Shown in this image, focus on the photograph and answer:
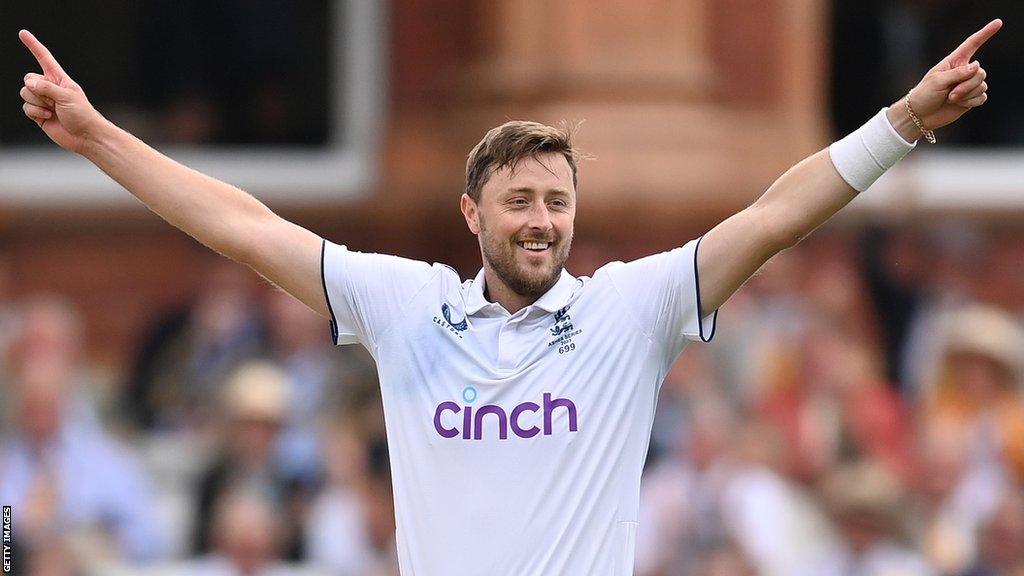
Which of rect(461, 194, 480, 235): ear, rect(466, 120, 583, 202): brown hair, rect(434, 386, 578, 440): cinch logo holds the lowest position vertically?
rect(434, 386, 578, 440): cinch logo

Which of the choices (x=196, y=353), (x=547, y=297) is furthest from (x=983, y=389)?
(x=547, y=297)

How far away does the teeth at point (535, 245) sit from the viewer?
468 centimetres

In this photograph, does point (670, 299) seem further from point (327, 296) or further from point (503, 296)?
point (327, 296)

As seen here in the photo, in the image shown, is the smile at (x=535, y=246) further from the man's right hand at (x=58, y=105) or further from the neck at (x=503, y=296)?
the man's right hand at (x=58, y=105)

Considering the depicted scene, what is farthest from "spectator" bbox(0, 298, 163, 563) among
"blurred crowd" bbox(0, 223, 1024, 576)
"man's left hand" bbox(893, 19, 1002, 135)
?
"man's left hand" bbox(893, 19, 1002, 135)

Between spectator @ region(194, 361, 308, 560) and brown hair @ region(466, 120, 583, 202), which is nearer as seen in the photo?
brown hair @ region(466, 120, 583, 202)

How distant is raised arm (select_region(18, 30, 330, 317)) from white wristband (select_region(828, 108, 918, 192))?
4.29ft

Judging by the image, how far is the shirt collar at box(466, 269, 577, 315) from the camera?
4719mm

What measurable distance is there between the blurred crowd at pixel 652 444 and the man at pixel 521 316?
3.86 m

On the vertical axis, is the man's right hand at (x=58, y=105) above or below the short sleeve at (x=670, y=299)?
above

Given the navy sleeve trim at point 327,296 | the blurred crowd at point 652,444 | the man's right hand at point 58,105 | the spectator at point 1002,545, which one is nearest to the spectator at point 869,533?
the blurred crowd at point 652,444

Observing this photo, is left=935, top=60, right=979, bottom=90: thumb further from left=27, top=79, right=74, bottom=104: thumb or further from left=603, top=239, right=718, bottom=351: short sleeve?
left=27, top=79, right=74, bottom=104: thumb

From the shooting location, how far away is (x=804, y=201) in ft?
15.2

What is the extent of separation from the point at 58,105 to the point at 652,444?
4643 millimetres
